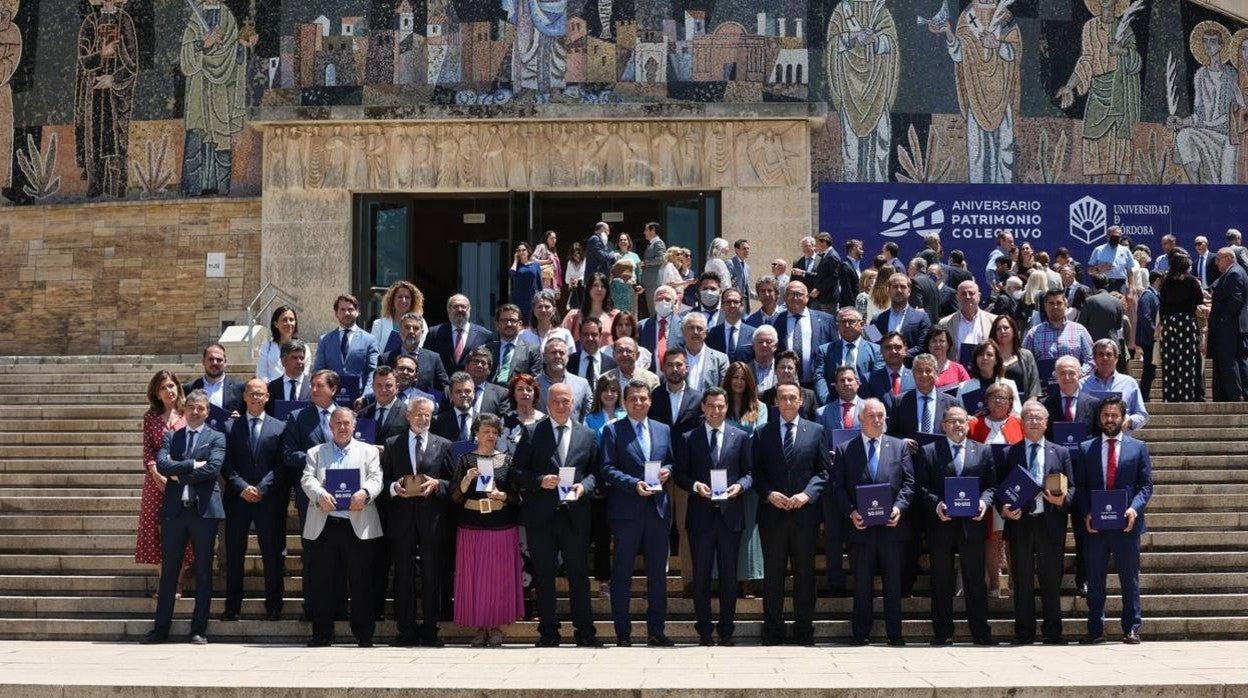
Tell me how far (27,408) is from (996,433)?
987 cm

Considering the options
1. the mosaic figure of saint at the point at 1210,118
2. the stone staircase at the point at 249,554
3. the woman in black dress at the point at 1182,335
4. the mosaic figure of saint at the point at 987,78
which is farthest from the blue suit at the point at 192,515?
the mosaic figure of saint at the point at 1210,118

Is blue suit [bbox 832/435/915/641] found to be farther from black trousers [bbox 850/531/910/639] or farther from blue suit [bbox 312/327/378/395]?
blue suit [bbox 312/327/378/395]

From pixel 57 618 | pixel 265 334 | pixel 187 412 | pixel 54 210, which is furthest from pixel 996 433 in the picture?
pixel 54 210

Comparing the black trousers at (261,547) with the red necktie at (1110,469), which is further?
the black trousers at (261,547)

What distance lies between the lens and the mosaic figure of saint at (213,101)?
78.6 feet

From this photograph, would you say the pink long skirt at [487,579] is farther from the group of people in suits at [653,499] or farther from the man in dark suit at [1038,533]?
the man in dark suit at [1038,533]

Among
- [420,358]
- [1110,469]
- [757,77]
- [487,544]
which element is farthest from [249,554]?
[757,77]

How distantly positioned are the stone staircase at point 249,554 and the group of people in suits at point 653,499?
22 centimetres

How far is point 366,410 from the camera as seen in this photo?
452 inches

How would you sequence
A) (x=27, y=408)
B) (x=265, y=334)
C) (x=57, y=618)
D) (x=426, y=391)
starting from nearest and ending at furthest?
1. (x=57, y=618)
2. (x=426, y=391)
3. (x=27, y=408)
4. (x=265, y=334)

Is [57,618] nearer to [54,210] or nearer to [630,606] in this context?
[630,606]

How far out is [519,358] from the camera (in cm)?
1238

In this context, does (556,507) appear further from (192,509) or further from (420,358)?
(192,509)

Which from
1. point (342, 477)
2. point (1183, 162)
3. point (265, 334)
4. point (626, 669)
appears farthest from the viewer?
point (1183, 162)
